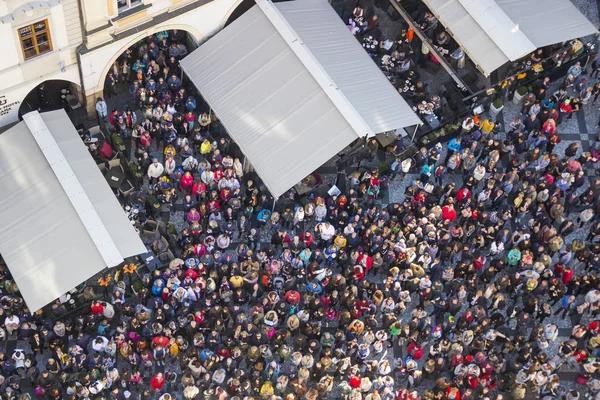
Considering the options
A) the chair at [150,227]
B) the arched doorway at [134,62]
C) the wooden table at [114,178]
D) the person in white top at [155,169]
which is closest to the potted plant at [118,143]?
the wooden table at [114,178]

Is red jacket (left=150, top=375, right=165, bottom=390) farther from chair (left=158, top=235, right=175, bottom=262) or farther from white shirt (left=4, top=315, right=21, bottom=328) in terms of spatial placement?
white shirt (left=4, top=315, right=21, bottom=328)

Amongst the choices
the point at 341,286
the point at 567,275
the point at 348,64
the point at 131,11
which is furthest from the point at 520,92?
the point at 131,11

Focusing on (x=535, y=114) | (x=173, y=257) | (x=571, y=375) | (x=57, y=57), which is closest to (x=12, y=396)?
(x=173, y=257)

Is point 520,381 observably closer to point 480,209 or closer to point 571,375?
point 571,375

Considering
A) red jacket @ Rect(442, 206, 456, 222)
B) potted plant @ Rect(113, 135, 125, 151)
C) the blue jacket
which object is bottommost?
red jacket @ Rect(442, 206, 456, 222)

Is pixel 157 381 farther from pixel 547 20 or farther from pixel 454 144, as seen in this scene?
pixel 547 20

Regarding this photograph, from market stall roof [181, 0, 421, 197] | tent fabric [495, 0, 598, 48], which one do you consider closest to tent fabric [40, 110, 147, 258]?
market stall roof [181, 0, 421, 197]
